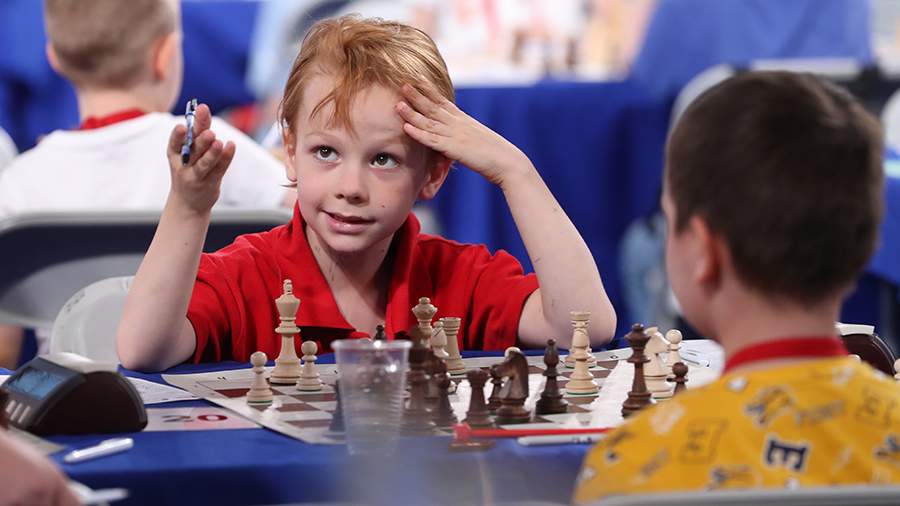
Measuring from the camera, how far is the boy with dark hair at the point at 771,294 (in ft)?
3.96

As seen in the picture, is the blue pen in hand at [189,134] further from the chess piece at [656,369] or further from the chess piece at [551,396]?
the chess piece at [656,369]

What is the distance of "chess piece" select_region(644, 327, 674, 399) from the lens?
1792 millimetres

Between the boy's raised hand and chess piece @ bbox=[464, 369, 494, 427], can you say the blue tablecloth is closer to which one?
chess piece @ bbox=[464, 369, 494, 427]

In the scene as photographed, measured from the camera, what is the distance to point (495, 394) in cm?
168

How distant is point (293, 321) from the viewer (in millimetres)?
1962

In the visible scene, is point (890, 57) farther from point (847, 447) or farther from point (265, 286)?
point (847, 447)

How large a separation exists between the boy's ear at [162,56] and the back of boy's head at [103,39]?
19mm

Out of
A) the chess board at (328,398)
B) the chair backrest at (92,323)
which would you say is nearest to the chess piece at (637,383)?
the chess board at (328,398)

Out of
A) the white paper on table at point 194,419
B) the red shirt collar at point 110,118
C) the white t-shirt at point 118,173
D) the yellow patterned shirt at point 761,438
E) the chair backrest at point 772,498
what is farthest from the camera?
the red shirt collar at point 110,118

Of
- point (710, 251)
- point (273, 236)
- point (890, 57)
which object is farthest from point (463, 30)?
point (710, 251)

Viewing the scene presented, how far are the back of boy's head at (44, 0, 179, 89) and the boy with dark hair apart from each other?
8.36 ft

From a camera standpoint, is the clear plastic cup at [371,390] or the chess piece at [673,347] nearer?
the clear plastic cup at [371,390]

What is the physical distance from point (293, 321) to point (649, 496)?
1.01 m

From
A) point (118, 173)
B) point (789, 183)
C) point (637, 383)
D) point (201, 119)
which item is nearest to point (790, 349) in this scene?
point (789, 183)
